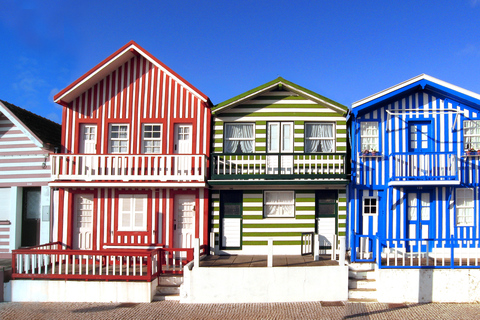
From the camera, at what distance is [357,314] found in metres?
10.2

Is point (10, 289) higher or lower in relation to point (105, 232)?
lower

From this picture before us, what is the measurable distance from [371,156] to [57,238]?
12264 millimetres

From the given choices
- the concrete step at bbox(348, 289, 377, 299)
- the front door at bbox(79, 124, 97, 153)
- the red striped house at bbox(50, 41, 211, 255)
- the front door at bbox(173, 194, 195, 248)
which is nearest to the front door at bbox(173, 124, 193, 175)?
the red striped house at bbox(50, 41, 211, 255)

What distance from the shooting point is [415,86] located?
13508mm

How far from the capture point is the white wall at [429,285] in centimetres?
1110

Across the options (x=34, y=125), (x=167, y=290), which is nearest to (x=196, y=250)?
(x=167, y=290)

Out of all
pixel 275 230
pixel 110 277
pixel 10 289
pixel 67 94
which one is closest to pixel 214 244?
pixel 275 230

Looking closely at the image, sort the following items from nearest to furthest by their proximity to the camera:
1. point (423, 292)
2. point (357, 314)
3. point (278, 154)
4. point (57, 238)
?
point (357, 314), point (423, 292), point (278, 154), point (57, 238)

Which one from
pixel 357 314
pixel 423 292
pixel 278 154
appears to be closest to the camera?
pixel 357 314

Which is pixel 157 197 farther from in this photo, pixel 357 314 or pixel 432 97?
pixel 432 97

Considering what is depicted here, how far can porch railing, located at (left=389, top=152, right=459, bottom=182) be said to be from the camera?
12.9 meters

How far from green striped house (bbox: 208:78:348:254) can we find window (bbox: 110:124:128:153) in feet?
11.4

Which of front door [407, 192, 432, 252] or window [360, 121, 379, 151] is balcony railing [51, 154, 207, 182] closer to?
window [360, 121, 379, 151]

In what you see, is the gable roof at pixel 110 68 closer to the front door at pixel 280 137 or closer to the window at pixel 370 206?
the front door at pixel 280 137
